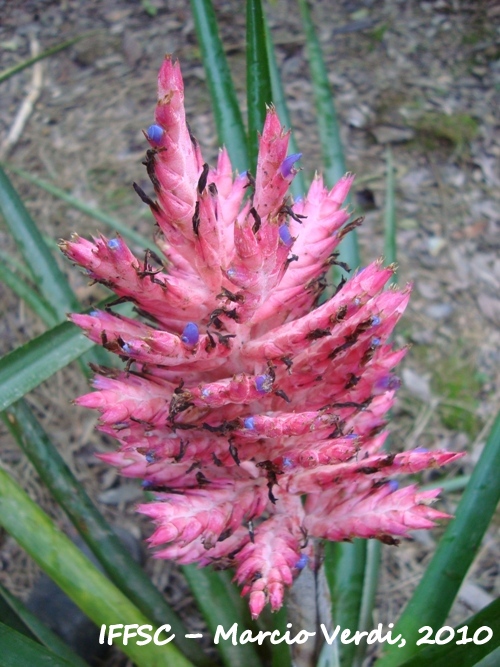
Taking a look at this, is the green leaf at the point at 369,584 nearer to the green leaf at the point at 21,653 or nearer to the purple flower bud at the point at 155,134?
the green leaf at the point at 21,653

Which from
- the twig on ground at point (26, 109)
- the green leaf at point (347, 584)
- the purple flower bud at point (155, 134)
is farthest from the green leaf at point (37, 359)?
the twig on ground at point (26, 109)

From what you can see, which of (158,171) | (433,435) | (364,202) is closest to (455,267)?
(364,202)

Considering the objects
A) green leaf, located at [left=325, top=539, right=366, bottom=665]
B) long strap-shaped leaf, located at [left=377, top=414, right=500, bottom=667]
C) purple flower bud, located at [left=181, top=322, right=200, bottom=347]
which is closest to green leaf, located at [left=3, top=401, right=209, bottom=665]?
green leaf, located at [left=325, top=539, right=366, bottom=665]

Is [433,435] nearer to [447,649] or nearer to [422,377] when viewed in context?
[422,377]

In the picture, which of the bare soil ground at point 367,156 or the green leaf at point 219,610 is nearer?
the green leaf at point 219,610

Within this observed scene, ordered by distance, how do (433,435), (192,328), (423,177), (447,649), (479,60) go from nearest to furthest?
1. (192,328)
2. (447,649)
3. (433,435)
4. (423,177)
5. (479,60)

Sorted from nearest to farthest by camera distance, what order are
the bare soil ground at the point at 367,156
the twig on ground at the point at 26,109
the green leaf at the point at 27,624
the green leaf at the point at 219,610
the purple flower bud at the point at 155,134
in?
the purple flower bud at the point at 155,134, the green leaf at the point at 27,624, the green leaf at the point at 219,610, the bare soil ground at the point at 367,156, the twig on ground at the point at 26,109
